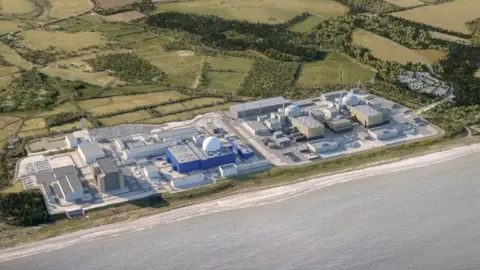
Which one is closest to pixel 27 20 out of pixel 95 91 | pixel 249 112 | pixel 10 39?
pixel 10 39

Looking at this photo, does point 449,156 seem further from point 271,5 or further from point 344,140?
point 271,5

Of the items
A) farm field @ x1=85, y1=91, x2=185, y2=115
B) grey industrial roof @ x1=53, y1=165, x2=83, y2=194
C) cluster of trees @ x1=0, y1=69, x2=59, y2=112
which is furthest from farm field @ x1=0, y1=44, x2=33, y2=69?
grey industrial roof @ x1=53, y1=165, x2=83, y2=194

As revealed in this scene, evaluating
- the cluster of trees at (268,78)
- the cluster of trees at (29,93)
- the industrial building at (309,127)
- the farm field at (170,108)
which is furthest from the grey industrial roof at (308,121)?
the cluster of trees at (29,93)

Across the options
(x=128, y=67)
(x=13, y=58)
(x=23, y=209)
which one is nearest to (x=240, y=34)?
(x=128, y=67)

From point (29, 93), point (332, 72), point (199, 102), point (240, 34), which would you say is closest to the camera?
point (199, 102)

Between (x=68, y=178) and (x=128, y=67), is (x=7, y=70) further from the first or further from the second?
(x=68, y=178)

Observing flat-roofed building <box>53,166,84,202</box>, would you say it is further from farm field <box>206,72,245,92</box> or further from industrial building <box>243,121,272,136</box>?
farm field <box>206,72,245,92</box>
